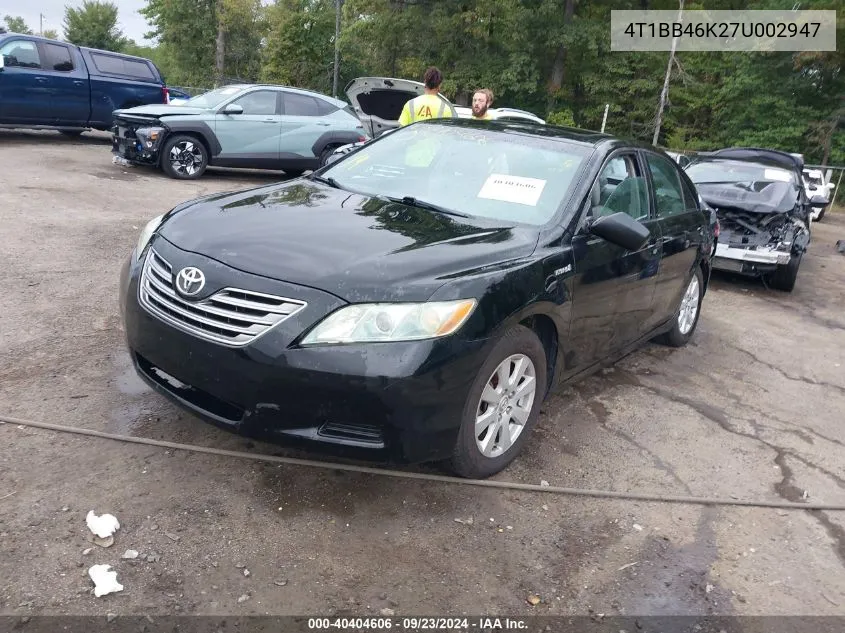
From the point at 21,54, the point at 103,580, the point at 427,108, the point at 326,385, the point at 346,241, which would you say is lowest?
the point at 103,580

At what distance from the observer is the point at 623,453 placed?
381cm

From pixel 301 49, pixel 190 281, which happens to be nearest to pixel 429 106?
pixel 190 281

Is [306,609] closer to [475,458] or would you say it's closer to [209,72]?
[475,458]

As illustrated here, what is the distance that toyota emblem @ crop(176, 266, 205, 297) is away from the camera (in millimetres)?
2859

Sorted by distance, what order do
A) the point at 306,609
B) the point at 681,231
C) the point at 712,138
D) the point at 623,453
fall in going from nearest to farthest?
the point at 306,609 < the point at 623,453 < the point at 681,231 < the point at 712,138

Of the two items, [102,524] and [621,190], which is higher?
[621,190]

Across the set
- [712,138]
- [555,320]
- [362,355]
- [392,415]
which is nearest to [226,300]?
[362,355]

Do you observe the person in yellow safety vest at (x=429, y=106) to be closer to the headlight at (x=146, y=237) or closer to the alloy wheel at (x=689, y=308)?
the alloy wheel at (x=689, y=308)

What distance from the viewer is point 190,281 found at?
2.88 m

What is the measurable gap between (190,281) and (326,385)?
75 cm

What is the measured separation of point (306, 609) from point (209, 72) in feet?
159

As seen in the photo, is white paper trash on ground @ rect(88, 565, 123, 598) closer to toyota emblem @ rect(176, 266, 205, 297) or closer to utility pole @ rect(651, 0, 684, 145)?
toyota emblem @ rect(176, 266, 205, 297)

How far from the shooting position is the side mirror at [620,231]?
3539 millimetres

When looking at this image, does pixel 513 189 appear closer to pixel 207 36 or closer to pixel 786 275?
pixel 786 275
